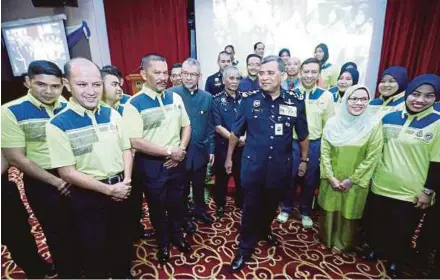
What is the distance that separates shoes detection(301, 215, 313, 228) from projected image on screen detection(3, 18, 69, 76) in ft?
18.1

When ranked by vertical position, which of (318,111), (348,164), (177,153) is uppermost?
(318,111)

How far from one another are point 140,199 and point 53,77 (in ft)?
4.05

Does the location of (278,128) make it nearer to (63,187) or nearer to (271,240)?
(271,240)

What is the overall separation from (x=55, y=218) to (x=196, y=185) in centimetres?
125

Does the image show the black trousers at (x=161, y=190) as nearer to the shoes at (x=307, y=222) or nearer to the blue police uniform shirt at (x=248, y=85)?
the shoes at (x=307, y=222)

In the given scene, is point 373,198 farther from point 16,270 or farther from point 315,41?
point 315,41

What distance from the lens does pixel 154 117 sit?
1941 millimetres

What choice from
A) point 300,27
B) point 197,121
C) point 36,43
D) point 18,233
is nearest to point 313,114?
point 197,121

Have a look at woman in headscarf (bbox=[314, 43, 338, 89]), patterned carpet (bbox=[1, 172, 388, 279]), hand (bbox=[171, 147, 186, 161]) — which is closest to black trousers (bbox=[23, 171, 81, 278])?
patterned carpet (bbox=[1, 172, 388, 279])

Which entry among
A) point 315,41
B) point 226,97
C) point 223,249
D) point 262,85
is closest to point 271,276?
point 223,249

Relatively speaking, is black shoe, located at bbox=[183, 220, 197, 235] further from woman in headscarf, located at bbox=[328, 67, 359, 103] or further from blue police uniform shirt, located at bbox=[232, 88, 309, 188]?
woman in headscarf, located at bbox=[328, 67, 359, 103]

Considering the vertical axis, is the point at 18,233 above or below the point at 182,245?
above

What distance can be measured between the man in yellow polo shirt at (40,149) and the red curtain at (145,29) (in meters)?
3.89

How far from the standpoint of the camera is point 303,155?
2.24 meters
